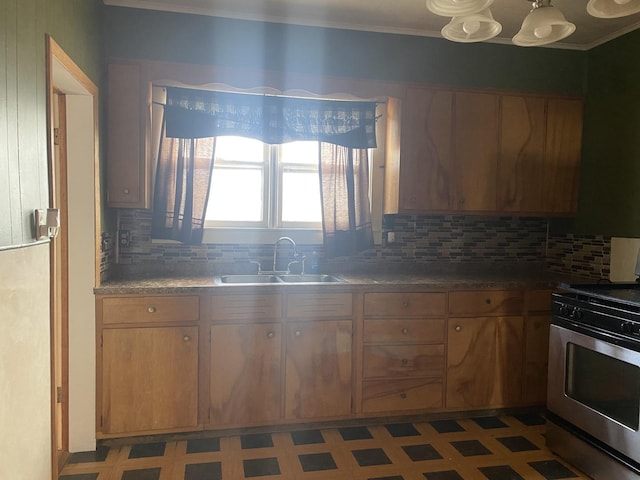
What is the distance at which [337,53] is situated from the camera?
3.30 meters

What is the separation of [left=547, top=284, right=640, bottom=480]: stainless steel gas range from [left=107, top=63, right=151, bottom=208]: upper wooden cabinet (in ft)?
8.23

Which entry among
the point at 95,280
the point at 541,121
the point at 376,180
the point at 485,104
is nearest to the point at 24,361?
the point at 95,280

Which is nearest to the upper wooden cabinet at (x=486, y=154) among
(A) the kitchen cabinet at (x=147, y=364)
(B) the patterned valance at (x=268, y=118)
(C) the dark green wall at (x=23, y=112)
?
(B) the patterned valance at (x=268, y=118)

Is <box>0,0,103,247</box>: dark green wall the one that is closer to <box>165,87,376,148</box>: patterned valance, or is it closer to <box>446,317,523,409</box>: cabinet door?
<box>165,87,376,148</box>: patterned valance

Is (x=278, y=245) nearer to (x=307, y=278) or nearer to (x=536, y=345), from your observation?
(x=307, y=278)

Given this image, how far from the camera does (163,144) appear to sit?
10.2ft

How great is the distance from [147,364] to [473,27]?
233cm

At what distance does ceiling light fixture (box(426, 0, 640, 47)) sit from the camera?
72.0 inches

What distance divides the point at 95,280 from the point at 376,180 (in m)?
1.96

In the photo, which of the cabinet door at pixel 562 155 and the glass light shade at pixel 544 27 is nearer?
the glass light shade at pixel 544 27

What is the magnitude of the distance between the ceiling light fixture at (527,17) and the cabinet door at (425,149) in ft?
3.83

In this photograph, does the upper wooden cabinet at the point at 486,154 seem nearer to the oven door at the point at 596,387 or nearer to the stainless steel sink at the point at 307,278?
the stainless steel sink at the point at 307,278

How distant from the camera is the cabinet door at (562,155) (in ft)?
11.5

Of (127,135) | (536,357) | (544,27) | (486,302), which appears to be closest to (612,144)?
(486,302)
